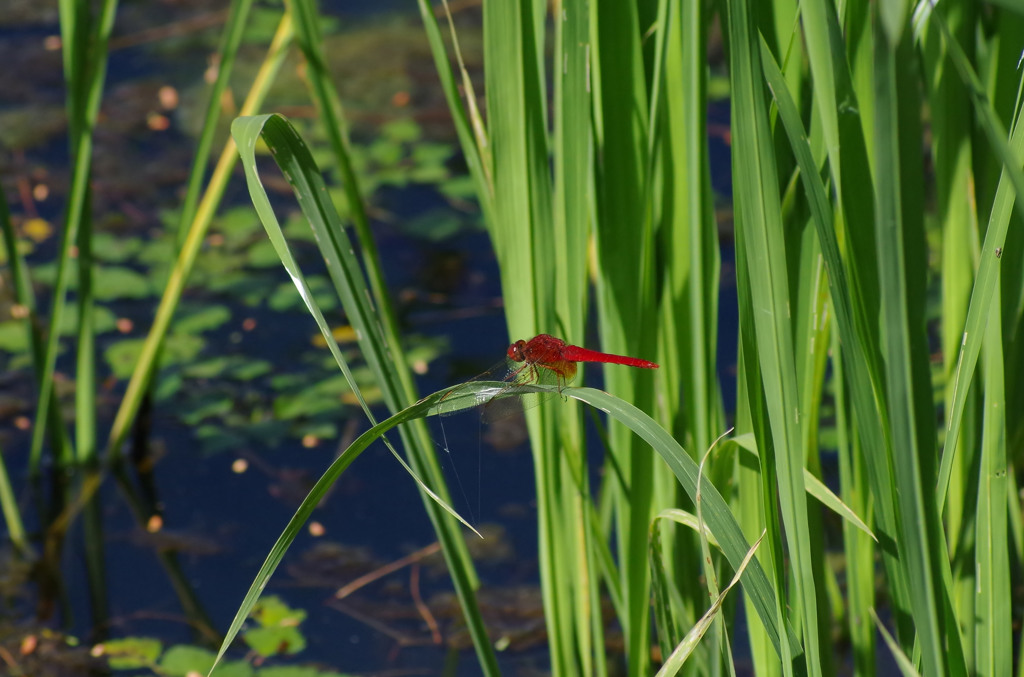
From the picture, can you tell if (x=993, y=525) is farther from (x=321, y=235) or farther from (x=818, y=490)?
(x=321, y=235)

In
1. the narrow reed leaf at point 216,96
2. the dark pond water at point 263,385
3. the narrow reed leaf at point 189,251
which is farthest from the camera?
the dark pond water at point 263,385


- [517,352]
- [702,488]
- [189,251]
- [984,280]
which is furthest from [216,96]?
[984,280]

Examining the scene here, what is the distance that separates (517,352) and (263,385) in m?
1.71

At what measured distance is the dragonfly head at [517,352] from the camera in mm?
1021

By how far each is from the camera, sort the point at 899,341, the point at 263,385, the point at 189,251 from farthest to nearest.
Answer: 1. the point at 263,385
2. the point at 189,251
3. the point at 899,341

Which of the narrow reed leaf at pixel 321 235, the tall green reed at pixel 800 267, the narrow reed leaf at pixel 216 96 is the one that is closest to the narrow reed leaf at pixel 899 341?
the tall green reed at pixel 800 267

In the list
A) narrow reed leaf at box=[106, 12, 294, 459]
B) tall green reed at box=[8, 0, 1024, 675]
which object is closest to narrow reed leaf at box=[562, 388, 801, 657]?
tall green reed at box=[8, 0, 1024, 675]

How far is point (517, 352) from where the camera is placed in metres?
1.03

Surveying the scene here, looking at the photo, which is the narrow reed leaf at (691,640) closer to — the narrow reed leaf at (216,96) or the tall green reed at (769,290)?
the tall green reed at (769,290)

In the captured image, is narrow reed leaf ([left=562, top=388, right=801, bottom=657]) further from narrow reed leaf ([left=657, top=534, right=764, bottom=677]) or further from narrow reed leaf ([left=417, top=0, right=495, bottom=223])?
narrow reed leaf ([left=417, top=0, right=495, bottom=223])

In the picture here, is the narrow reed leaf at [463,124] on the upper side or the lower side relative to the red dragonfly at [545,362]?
upper

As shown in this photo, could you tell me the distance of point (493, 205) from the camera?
1102 millimetres

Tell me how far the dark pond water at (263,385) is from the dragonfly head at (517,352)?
95 cm

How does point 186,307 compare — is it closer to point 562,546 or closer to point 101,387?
point 101,387
